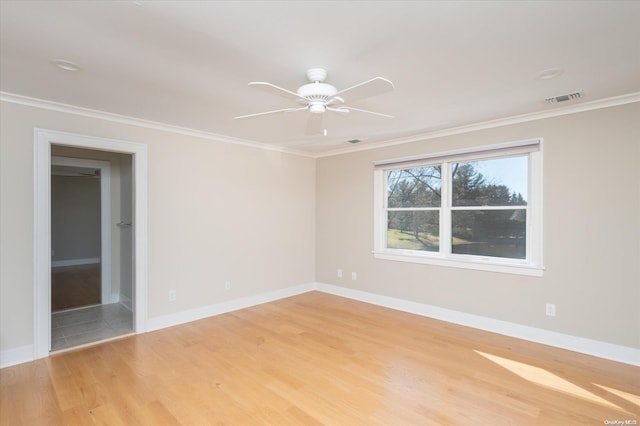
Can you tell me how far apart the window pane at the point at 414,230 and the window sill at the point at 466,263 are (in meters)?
0.16

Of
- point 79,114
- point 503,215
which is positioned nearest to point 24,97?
point 79,114

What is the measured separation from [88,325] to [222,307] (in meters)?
1.57

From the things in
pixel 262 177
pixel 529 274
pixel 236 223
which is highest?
pixel 262 177

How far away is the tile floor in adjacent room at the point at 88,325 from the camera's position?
3.48 meters

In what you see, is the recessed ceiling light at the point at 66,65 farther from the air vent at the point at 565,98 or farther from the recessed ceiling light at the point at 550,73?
the air vent at the point at 565,98

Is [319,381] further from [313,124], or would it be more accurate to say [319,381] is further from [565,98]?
[565,98]

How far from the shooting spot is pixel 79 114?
10.8 feet

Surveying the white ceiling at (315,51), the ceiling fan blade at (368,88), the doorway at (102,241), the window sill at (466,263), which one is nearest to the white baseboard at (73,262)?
the doorway at (102,241)

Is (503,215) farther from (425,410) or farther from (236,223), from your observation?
(236,223)

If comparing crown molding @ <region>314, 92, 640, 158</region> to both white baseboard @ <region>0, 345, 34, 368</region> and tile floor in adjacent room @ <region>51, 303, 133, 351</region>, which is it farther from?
white baseboard @ <region>0, 345, 34, 368</region>

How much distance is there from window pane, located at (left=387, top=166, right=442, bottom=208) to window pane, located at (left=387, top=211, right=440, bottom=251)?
0.15 m

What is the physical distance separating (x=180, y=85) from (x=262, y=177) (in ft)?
7.84

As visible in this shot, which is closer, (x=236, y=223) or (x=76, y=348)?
(x=76, y=348)

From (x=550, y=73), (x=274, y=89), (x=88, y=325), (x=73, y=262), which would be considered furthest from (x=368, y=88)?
(x=73, y=262)
